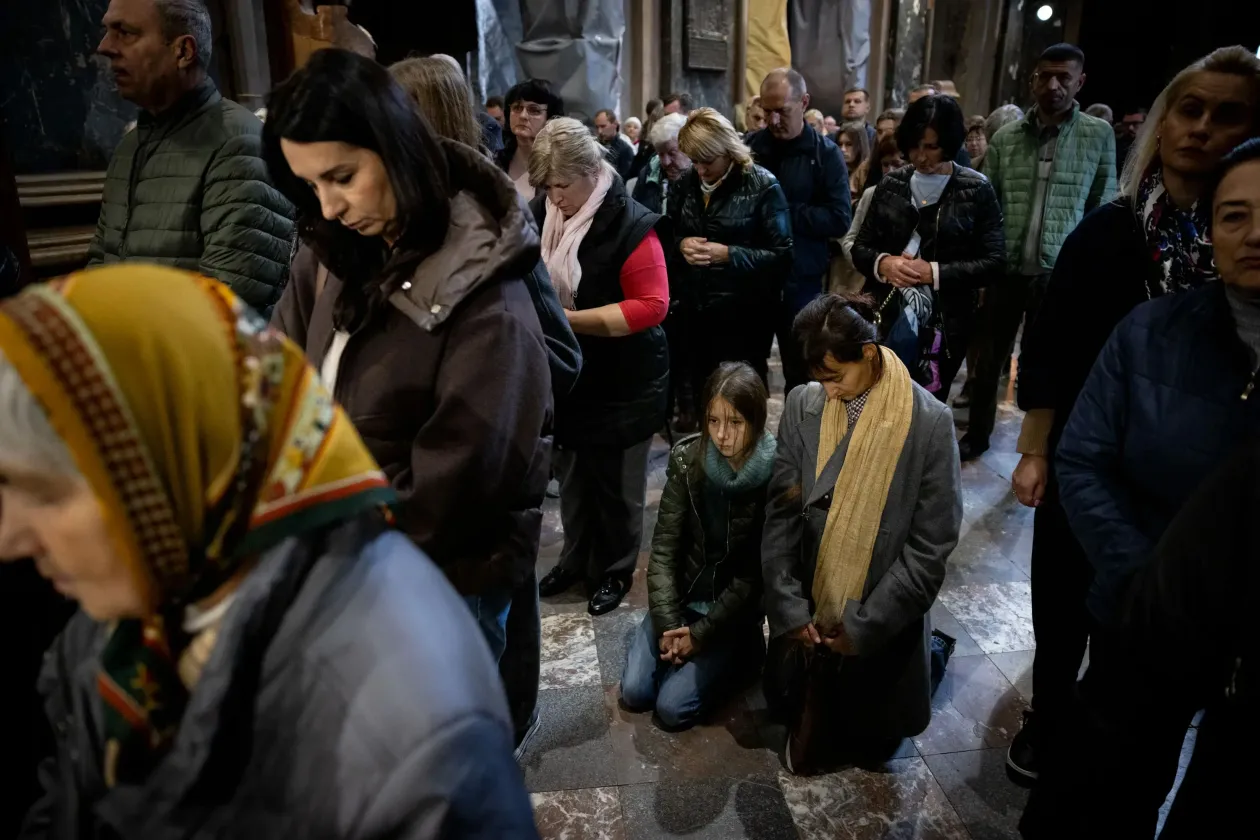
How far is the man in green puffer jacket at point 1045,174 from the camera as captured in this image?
3.90 meters

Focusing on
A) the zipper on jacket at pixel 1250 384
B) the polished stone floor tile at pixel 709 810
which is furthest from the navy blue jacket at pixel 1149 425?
the polished stone floor tile at pixel 709 810

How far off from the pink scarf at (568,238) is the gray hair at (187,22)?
107cm

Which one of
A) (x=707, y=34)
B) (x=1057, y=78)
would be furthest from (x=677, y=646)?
(x=707, y=34)

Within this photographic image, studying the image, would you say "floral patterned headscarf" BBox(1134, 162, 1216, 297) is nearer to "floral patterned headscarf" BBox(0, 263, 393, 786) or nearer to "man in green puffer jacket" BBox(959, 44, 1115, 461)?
"floral patterned headscarf" BBox(0, 263, 393, 786)

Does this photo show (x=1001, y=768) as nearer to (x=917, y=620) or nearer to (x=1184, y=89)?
(x=917, y=620)

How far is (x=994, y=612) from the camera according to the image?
3062mm

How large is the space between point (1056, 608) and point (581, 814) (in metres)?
1.36

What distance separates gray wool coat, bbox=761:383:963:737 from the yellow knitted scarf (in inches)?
1.0

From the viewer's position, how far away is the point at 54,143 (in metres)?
3.51

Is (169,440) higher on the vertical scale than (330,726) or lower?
higher

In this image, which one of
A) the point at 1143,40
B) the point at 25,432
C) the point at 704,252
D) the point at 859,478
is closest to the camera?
the point at 25,432

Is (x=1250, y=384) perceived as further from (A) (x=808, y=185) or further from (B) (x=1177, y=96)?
(A) (x=808, y=185)

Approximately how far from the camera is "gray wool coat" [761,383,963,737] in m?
2.13

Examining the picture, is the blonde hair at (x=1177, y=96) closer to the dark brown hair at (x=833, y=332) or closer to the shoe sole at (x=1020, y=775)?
the dark brown hair at (x=833, y=332)
